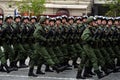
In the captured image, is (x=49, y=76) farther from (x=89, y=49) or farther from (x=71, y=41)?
(x=71, y=41)

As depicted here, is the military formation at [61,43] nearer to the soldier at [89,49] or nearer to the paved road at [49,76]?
the soldier at [89,49]

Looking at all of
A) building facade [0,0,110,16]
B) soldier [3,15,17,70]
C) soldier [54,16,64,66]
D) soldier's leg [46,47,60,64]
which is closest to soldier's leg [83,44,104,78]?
soldier's leg [46,47,60,64]

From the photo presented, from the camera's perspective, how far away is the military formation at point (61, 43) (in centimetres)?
1566

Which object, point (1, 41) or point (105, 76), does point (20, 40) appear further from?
point (105, 76)

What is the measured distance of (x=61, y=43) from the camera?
58.3 ft

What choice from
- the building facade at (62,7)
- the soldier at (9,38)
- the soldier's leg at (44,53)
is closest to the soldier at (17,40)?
the soldier at (9,38)

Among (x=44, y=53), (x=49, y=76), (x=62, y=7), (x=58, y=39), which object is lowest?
(x=62, y=7)

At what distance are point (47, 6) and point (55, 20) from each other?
1219 inches

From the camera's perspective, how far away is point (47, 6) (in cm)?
4781

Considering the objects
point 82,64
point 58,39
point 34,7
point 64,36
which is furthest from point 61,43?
point 34,7

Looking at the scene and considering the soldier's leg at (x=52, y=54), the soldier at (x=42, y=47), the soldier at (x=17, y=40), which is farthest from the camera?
the soldier at (x=17, y=40)

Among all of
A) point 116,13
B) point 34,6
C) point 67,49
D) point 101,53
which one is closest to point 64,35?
point 67,49

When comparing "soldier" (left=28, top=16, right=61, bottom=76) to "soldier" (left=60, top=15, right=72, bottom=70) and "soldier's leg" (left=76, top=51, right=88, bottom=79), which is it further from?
"soldier" (left=60, top=15, right=72, bottom=70)

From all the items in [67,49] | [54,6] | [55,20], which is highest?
[55,20]
